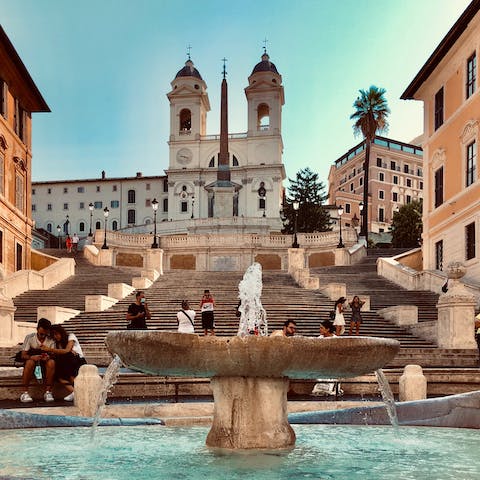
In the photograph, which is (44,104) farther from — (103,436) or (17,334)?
(103,436)

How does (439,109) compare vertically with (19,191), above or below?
above

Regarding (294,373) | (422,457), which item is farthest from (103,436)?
(422,457)

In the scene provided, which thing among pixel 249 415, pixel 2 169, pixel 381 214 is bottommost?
pixel 249 415

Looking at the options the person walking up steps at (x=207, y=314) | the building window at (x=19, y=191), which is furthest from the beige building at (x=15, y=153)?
the person walking up steps at (x=207, y=314)

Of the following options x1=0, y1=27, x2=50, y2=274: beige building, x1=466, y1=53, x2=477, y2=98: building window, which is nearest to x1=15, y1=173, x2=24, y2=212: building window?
x1=0, y1=27, x2=50, y2=274: beige building

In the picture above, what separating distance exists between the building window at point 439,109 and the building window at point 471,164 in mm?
4010

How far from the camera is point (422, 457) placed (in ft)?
20.3

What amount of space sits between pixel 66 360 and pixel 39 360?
40 centimetres

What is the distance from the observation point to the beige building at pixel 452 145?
26469 millimetres

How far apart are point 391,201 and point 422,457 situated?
104 metres

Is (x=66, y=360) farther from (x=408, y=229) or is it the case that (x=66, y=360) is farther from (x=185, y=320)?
(x=408, y=229)

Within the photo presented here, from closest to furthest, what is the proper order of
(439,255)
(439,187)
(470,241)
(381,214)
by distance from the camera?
(470,241)
(439,255)
(439,187)
(381,214)

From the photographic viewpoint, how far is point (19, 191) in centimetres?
3572

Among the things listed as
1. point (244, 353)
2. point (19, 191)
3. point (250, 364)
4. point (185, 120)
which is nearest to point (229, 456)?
point (250, 364)
